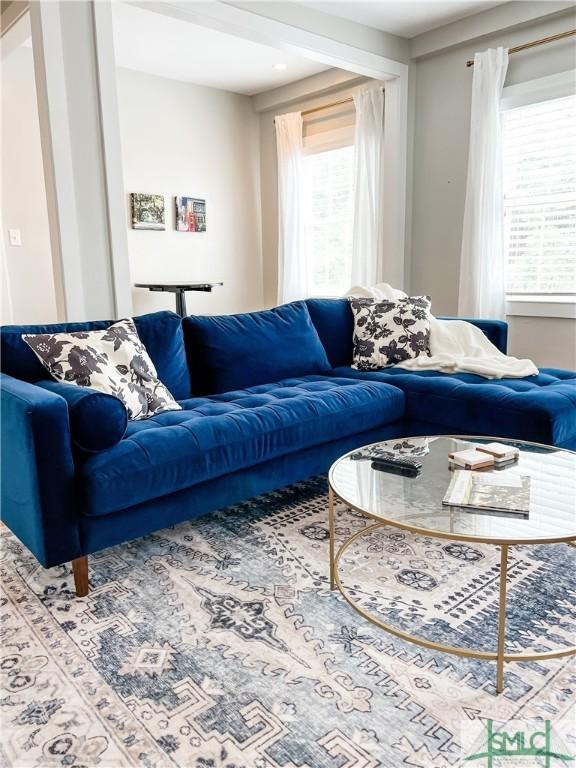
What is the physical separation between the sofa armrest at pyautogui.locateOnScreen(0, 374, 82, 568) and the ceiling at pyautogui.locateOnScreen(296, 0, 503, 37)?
3360 millimetres

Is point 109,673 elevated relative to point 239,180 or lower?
lower

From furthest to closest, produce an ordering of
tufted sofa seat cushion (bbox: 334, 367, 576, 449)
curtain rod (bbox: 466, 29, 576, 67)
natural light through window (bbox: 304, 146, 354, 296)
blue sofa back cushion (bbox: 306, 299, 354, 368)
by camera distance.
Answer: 1. natural light through window (bbox: 304, 146, 354, 296)
2. curtain rod (bbox: 466, 29, 576, 67)
3. blue sofa back cushion (bbox: 306, 299, 354, 368)
4. tufted sofa seat cushion (bbox: 334, 367, 576, 449)

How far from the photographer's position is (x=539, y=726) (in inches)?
46.8

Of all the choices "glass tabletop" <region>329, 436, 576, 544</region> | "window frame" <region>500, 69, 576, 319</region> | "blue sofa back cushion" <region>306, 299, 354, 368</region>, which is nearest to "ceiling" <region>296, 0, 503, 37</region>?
"window frame" <region>500, 69, 576, 319</region>

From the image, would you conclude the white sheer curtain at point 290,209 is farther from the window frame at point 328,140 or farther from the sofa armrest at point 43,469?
the sofa armrest at point 43,469

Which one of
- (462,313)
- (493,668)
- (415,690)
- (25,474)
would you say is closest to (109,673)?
(25,474)

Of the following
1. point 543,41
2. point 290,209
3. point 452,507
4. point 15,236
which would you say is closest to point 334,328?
point 452,507

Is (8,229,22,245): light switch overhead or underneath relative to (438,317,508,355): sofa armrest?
overhead

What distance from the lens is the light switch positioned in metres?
4.31

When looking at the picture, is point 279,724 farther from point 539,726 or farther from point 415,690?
A: point 539,726

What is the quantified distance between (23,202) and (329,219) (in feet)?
8.65

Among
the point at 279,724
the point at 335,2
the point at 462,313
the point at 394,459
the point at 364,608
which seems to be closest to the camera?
the point at 279,724

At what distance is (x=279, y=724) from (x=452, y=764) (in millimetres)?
359

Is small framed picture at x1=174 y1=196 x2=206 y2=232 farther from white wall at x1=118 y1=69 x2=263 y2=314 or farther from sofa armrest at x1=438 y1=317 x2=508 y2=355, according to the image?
sofa armrest at x1=438 y1=317 x2=508 y2=355
